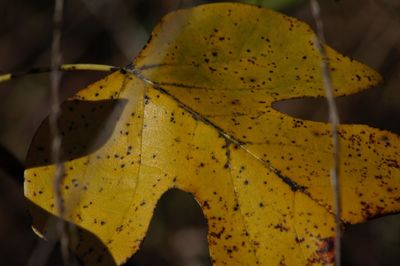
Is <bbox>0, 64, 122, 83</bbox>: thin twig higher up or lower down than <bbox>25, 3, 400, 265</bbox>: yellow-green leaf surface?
higher up

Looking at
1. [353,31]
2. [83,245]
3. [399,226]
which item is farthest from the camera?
[353,31]

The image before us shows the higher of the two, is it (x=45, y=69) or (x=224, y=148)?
(x=45, y=69)

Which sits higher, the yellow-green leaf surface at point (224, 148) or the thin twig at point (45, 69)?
the thin twig at point (45, 69)

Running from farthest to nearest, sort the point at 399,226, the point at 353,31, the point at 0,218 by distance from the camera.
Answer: the point at 353,31 → the point at 0,218 → the point at 399,226

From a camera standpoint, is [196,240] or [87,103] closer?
[87,103]

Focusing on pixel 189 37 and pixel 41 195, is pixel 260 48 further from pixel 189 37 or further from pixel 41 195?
pixel 41 195

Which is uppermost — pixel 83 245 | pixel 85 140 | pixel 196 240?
pixel 85 140

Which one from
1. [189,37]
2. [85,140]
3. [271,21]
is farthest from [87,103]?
[271,21]

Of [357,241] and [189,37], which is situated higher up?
[189,37]
